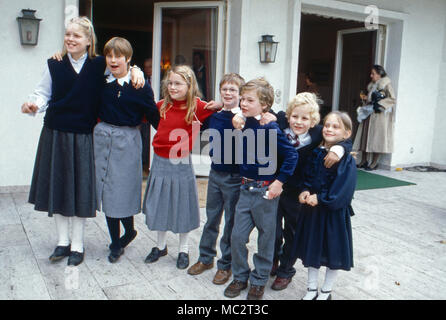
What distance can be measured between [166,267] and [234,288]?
594mm

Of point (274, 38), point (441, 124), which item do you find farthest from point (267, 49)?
point (441, 124)

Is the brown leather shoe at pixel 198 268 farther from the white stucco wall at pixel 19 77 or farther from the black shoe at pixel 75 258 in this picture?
the white stucco wall at pixel 19 77

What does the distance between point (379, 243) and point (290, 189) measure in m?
1.47

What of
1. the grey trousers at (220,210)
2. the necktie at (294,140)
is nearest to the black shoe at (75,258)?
the grey trousers at (220,210)

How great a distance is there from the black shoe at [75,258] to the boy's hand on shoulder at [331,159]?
5.76 feet

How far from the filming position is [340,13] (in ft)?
21.1

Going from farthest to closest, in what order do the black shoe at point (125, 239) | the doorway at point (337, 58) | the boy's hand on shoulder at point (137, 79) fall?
the doorway at point (337, 58) < the black shoe at point (125, 239) < the boy's hand on shoulder at point (137, 79)

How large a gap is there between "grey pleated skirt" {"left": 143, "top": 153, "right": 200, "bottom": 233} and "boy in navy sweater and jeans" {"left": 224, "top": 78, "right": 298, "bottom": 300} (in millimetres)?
466

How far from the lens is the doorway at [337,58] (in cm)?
774

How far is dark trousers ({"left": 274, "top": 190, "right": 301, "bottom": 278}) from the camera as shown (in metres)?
2.66

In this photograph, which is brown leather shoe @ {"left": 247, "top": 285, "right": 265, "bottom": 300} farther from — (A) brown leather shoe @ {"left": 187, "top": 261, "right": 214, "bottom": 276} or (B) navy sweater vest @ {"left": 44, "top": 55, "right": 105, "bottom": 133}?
(B) navy sweater vest @ {"left": 44, "top": 55, "right": 105, "bottom": 133}

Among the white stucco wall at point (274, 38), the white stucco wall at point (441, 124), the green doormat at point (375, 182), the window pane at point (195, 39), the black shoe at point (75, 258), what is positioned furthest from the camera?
the white stucco wall at point (441, 124)
